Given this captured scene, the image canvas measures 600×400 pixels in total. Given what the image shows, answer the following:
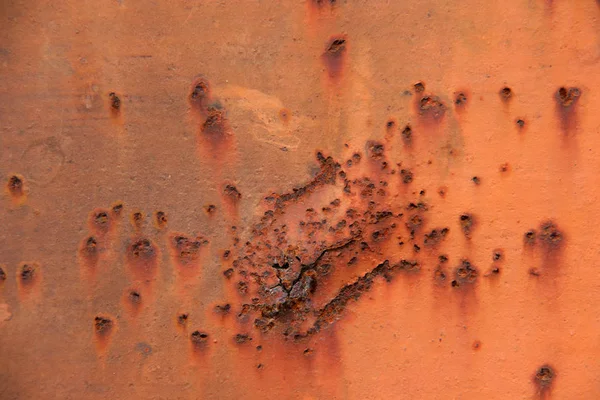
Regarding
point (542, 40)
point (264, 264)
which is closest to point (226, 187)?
point (264, 264)

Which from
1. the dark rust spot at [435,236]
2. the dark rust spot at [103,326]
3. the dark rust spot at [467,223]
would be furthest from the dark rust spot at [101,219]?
the dark rust spot at [467,223]

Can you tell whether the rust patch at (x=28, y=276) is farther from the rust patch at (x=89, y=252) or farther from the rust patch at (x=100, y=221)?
the rust patch at (x=100, y=221)

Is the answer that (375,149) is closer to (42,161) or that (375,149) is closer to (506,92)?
(506,92)

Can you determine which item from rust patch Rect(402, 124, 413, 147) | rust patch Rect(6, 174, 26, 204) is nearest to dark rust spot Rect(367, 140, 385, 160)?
rust patch Rect(402, 124, 413, 147)

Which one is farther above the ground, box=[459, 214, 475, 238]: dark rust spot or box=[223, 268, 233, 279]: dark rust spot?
box=[459, 214, 475, 238]: dark rust spot

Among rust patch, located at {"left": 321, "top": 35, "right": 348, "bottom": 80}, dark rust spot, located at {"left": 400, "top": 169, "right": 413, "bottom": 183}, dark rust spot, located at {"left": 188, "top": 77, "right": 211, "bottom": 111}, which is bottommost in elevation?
dark rust spot, located at {"left": 400, "top": 169, "right": 413, "bottom": 183}

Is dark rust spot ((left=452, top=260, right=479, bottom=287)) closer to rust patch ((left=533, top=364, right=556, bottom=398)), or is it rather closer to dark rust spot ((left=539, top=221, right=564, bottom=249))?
dark rust spot ((left=539, top=221, right=564, bottom=249))

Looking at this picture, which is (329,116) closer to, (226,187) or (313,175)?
(313,175)

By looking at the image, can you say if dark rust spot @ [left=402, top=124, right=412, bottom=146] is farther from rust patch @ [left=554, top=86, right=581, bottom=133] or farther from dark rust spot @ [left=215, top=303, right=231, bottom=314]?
A: dark rust spot @ [left=215, top=303, right=231, bottom=314]
